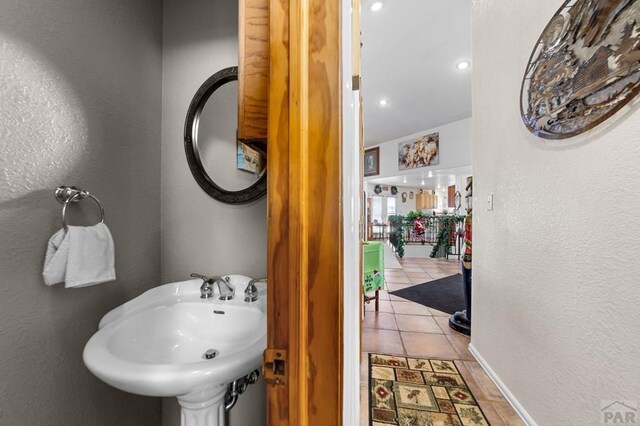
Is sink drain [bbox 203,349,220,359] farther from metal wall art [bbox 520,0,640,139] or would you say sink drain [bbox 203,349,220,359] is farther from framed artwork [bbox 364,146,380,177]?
framed artwork [bbox 364,146,380,177]

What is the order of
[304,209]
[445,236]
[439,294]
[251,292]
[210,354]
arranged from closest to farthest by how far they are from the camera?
[304,209] → [210,354] → [251,292] → [439,294] → [445,236]

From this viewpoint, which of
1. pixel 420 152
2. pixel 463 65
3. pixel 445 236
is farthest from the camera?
pixel 420 152

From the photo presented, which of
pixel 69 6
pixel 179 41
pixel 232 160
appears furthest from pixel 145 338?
pixel 179 41

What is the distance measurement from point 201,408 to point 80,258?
0.63 metres

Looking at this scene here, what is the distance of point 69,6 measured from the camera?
84cm

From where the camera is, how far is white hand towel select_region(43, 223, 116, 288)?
757 millimetres

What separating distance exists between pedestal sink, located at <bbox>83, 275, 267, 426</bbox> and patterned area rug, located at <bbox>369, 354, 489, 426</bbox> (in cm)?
101

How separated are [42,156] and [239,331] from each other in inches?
35.3

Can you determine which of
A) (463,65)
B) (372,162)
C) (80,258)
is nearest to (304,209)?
(80,258)

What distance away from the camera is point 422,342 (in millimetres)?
2176

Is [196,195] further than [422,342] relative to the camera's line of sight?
No

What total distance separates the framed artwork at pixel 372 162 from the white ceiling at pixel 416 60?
6.22ft

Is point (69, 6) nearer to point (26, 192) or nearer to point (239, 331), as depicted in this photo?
point (26, 192)

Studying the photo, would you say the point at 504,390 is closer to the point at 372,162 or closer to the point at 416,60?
the point at 416,60
